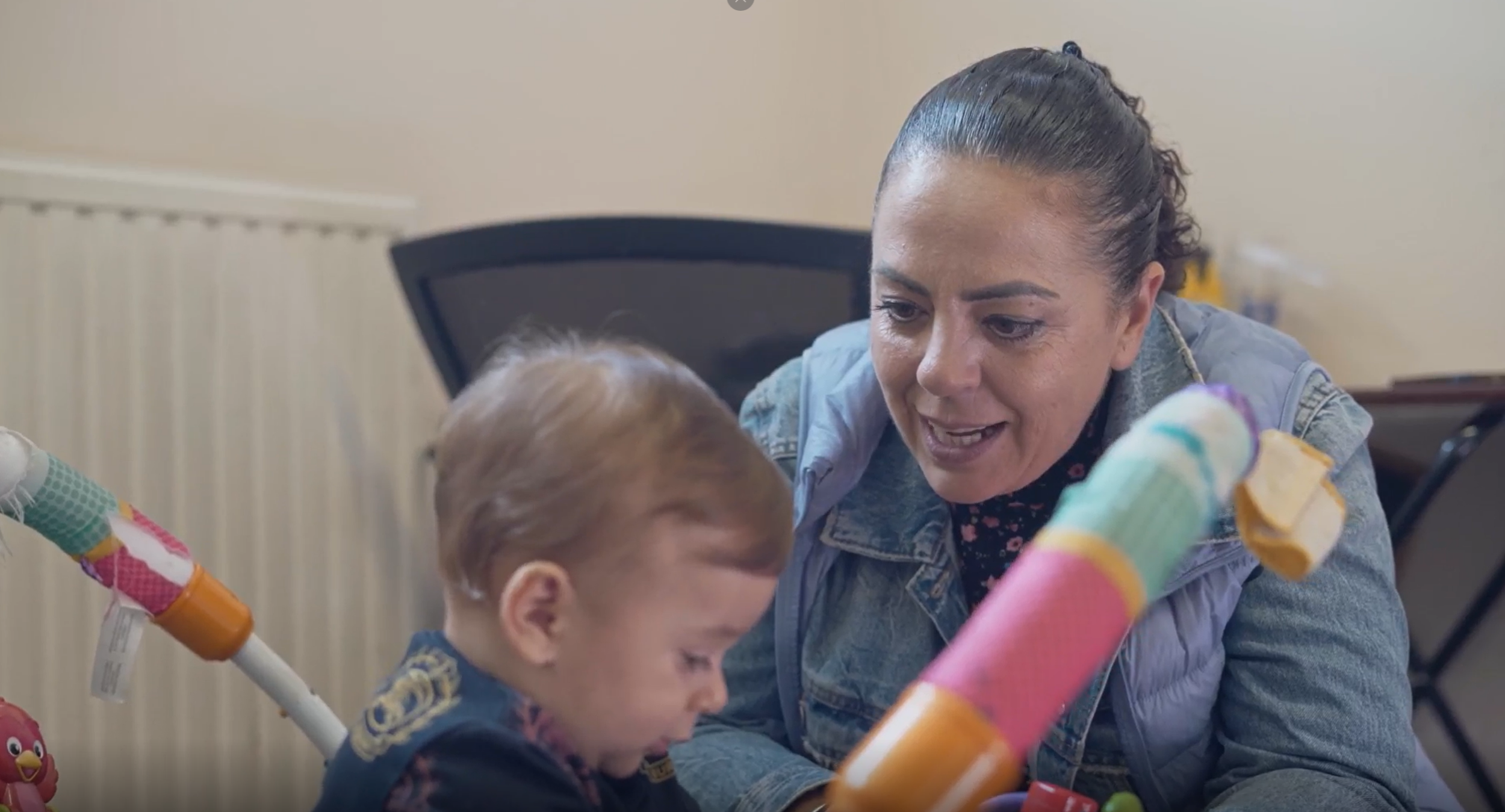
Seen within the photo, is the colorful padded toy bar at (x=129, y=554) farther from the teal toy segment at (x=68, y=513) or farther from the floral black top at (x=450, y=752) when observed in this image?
the floral black top at (x=450, y=752)

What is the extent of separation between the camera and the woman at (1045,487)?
2.77 ft

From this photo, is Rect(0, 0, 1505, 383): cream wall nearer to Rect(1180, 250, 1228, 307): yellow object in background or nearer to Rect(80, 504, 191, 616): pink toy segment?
Rect(1180, 250, 1228, 307): yellow object in background

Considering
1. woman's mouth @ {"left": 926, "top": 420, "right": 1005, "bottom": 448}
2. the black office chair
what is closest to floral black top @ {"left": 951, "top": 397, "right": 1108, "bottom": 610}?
woman's mouth @ {"left": 926, "top": 420, "right": 1005, "bottom": 448}

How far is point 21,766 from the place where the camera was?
0.80 m

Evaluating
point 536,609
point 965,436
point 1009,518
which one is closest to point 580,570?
point 536,609

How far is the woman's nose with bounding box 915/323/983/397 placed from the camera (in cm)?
84

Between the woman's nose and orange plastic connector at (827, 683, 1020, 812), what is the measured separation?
435 millimetres

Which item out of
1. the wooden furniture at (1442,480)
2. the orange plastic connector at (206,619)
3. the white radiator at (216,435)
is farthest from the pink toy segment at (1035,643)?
the white radiator at (216,435)

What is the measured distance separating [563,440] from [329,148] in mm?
1070

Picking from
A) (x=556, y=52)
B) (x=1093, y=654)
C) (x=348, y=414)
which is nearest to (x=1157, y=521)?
(x=1093, y=654)

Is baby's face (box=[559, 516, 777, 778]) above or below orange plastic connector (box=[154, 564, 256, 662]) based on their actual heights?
above

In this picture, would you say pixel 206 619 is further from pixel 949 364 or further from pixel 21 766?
pixel 949 364

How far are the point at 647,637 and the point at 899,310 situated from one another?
0.35 m

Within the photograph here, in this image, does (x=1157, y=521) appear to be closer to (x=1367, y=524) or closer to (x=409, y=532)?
(x=1367, y=524)
